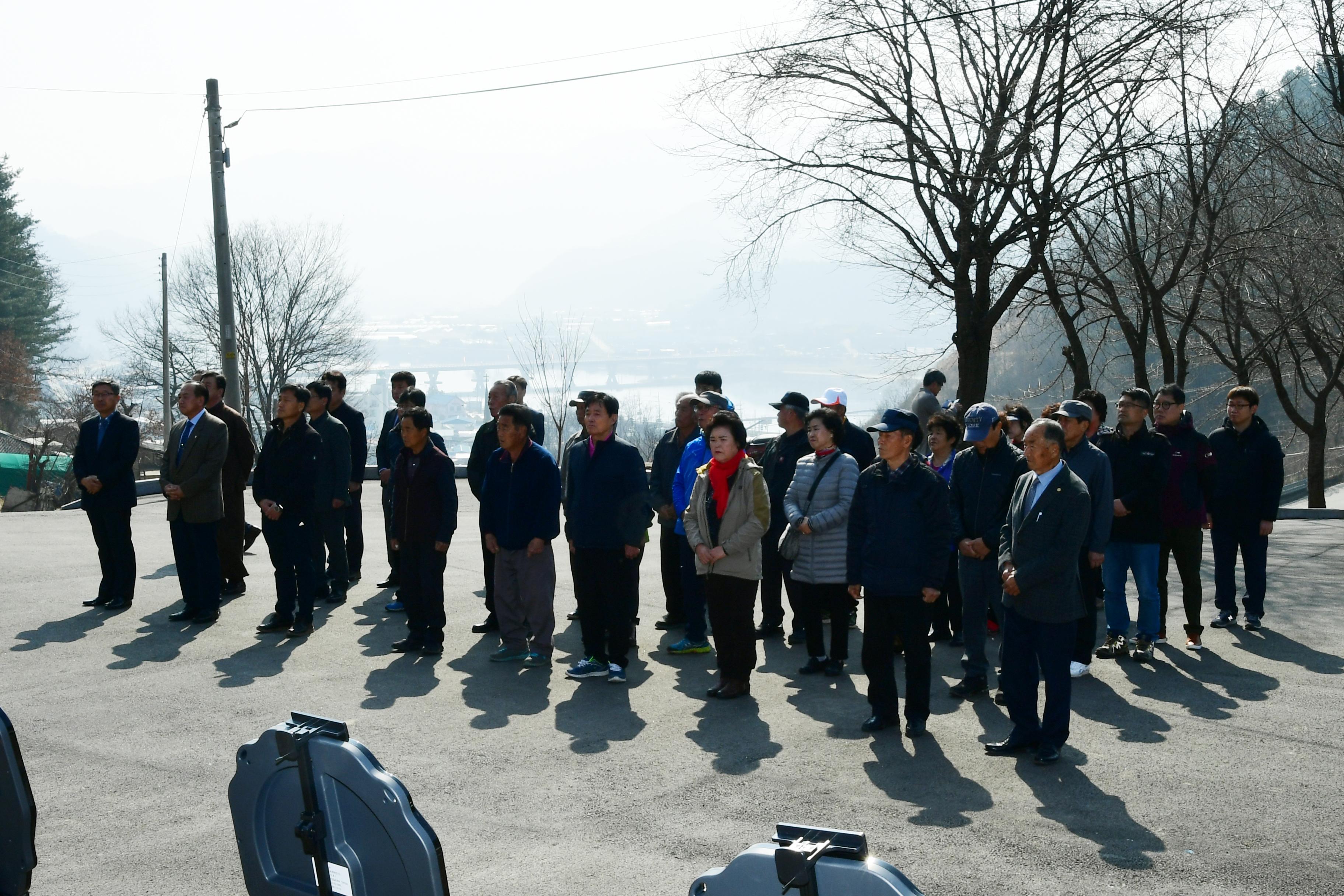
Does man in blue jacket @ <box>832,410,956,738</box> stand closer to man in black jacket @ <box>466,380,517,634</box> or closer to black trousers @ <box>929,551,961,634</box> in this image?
black trousers @ <box>929,551,961,634</box>

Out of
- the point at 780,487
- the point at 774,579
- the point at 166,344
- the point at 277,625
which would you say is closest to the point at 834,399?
the point at 780,487

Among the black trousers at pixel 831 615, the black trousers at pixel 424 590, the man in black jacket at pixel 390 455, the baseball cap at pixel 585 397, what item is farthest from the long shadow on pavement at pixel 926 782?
the man in black jacket at pixel 390 455

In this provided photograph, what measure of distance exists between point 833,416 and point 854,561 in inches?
59.1

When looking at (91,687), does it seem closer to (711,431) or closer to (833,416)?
(711,431)

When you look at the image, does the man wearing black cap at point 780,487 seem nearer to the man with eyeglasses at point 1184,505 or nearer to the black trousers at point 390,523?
the man with eyeglasses at point 1184,505

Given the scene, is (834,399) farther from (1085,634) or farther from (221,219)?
(221,219)

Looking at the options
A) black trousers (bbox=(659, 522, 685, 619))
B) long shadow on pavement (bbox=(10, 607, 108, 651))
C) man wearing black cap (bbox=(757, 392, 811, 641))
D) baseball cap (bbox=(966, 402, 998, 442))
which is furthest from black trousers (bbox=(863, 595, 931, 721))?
long shadow on pavement (bbox=(10, 607, 108, 651))

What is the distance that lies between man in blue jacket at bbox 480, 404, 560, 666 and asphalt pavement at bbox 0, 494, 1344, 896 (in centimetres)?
28

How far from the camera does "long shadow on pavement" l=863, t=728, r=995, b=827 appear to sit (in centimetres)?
539

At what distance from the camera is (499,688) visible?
25.9 ft

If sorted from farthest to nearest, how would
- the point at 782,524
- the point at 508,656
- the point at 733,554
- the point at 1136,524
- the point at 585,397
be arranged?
the point at 782,524 → the point at 508,656 → the point at 1136,524 → the point at 585,397 → the point at 733,554

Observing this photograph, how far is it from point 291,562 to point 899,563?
5416 mm

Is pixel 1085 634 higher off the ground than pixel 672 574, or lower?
lower

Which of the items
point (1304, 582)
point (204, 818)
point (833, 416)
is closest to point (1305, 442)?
point (1304, 582)
